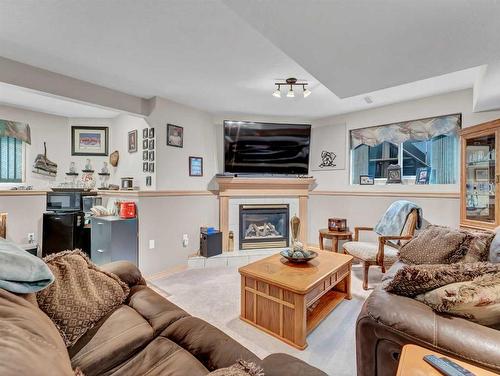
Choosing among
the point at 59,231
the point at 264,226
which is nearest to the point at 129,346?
the point at 59,231

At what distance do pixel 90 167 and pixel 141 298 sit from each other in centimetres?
349

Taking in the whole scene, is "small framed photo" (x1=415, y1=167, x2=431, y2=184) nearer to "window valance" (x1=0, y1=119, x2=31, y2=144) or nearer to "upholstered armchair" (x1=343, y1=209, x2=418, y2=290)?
"upholstered armchair" (x1=343, y1=209, x2=418, y2=290)

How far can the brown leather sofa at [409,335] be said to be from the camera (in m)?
1.01

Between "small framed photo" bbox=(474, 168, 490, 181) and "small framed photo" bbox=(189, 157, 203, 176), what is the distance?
138 inches

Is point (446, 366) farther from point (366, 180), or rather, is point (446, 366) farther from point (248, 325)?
point (366, 180)

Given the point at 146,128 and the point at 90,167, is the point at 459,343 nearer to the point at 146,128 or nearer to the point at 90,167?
the point at 146,128

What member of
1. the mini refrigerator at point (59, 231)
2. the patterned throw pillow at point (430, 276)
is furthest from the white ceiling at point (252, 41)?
the mini refrigerator at point (59, 231)

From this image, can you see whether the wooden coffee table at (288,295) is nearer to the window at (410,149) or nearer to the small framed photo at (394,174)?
the small framed photo at (394,174)

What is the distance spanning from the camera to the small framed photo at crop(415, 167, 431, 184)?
3.45 metres

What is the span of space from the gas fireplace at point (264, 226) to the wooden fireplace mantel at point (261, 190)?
0.75ft

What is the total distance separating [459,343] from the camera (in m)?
1.04

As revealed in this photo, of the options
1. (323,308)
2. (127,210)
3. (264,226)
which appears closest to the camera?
(323,308)

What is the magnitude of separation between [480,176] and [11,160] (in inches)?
244

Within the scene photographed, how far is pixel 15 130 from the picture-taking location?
3.63 meters
